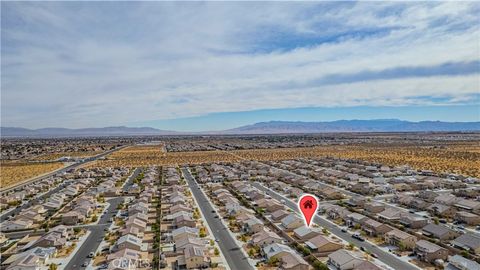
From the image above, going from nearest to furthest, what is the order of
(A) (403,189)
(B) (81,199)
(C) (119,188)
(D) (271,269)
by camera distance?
(D) (271,269)
(B) (81,199)
(A) (403,189)
(C) (119,188)

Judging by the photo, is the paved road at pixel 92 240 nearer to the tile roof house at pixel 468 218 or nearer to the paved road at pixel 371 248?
the paved road at pixel 371 248

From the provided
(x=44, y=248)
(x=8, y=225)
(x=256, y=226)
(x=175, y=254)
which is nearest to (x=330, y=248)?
(x=256, y=226)

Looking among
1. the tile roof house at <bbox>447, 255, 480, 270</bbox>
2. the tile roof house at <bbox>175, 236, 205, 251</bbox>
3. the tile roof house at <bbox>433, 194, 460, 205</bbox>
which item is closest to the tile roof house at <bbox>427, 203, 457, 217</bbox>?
the tile roof house at <bbox>433, 194, 460, 205</bbox>

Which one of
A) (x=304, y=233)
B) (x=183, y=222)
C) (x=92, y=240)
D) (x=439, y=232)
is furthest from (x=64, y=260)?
(x=439, y=232)

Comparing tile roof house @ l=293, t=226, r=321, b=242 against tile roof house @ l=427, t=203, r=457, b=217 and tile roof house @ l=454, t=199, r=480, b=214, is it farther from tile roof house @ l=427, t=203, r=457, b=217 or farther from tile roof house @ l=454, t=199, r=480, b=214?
tile roof house @ l=454, t=199, r=480, b=214

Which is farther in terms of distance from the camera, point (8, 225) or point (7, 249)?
point (8, 225)

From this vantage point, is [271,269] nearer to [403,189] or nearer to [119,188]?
[403,189]
